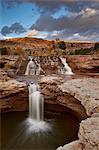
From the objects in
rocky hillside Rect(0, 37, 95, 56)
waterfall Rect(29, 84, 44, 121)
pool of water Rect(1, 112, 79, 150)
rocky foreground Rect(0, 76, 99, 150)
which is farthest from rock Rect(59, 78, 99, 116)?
rocky hillside Rect(0, 37, 95, 56)

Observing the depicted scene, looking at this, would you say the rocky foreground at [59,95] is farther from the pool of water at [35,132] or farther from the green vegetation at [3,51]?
the green vegetation at [3,51]

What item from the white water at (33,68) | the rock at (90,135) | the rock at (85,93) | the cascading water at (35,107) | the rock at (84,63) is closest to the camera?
the rock at (90,135)

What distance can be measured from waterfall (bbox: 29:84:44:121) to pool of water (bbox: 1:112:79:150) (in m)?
0.19

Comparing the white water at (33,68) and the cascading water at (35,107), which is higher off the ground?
the white water at (33,68)

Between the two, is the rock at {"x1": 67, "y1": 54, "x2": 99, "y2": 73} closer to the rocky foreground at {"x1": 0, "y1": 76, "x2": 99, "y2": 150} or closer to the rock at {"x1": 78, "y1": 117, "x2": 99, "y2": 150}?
the rocky foreground at {"x1": 0, "y1": 76, "x2": 99, "y2": 150}

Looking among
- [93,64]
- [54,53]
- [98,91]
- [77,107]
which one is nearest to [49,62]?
[54,53]

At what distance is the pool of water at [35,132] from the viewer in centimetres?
490

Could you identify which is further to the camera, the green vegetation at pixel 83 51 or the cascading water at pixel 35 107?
the green vegetation at pixel 83 51

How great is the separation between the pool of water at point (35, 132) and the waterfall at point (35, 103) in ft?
0.61

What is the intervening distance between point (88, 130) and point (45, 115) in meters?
3.93

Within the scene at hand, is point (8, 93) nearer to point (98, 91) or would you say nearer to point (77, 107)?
point (77, 107)

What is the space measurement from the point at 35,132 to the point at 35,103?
104 cm

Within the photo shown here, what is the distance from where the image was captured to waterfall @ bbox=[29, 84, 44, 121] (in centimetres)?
625

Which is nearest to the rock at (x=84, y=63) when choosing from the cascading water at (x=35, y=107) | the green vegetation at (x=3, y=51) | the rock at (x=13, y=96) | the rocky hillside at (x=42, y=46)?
the rocky hillside at (x=42, y=46)
